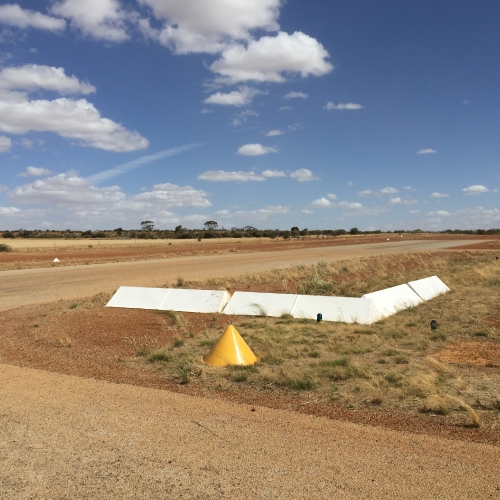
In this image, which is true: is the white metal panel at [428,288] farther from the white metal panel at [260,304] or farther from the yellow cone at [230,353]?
the yellow cone at [230,353]

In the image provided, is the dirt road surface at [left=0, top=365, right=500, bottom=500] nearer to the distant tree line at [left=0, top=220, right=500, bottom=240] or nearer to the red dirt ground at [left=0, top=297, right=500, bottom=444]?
the red dirt ground at [left=0, top=297, right=500, bottom=444]

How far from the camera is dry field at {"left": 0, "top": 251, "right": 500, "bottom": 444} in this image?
6.84m

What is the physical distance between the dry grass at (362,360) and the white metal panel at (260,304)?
0.52 ft

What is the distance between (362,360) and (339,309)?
14.5ft

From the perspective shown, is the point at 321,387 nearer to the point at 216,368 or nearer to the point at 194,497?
the point at 216,368

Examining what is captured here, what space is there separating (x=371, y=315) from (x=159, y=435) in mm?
8949

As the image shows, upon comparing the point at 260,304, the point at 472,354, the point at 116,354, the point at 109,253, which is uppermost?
the point at 109,253

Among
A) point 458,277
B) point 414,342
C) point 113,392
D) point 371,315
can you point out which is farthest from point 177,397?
point 458,277

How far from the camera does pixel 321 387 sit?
7.86 metres

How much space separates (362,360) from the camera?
9.57m

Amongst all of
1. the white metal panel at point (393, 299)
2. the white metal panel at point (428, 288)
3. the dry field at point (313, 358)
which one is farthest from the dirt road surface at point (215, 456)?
the white metal panel at point (428, 288)

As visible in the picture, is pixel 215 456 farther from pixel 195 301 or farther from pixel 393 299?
pixel 393 299

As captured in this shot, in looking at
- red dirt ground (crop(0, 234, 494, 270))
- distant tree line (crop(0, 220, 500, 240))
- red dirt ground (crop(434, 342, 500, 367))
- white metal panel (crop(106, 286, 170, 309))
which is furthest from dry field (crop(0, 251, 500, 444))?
distant tree line (crop(0, 220, 500, 240))

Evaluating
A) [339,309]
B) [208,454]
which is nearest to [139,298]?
[339,309]
